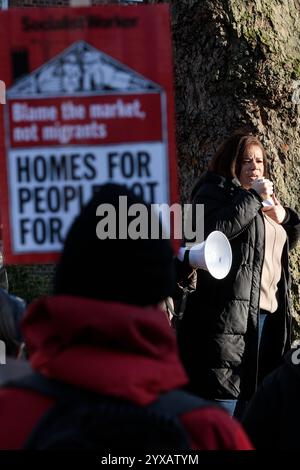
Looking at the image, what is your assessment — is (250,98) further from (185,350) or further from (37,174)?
(37,174)

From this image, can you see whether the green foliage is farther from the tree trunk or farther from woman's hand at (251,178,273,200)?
woman's hand at (251,178,273,200)

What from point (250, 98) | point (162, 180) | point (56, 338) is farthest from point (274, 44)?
point (56, 338)

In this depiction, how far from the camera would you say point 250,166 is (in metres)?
5.07

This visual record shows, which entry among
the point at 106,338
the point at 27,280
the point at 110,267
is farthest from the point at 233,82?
the point at 27,280

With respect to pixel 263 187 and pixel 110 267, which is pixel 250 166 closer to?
pixel 263 187

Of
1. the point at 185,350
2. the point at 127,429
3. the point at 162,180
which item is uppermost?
the point at 162,180

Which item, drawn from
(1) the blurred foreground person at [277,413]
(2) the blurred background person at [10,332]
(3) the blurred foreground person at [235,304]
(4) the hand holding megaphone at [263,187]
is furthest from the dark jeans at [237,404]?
(2) the blurred background person at [10,332]

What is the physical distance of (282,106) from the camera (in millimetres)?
6586

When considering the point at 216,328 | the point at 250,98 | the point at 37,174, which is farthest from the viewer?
the point at 250,98

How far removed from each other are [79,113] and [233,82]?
136 inches

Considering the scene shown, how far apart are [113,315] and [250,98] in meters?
4.84

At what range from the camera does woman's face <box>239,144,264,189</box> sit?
5059 mm

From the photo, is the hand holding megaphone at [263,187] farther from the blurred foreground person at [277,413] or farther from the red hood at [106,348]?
the red hood at [106,348]

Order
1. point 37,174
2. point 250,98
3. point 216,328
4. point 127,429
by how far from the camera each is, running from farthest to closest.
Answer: point 250,98 < point 216,328 < point 37,174 < point 127,429
